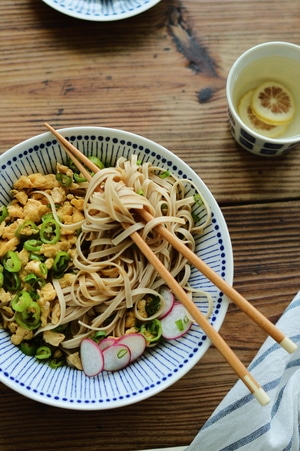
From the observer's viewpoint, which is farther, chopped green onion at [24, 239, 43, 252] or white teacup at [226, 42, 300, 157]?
white teacup at [226, 42, 300, 157]

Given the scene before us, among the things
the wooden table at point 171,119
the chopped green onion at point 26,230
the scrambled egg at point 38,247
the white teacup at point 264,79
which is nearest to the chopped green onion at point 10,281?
the scrambled egg at point 38,247

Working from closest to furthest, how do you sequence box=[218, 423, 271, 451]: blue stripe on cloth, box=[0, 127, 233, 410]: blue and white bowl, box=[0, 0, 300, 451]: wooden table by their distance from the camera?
box=[0, 127, 233, 410]: blue and white bowl
box=[218, 423, 271, 451]: blue stripe on cloth
box=[0, 0, 300, 451]: wooden table

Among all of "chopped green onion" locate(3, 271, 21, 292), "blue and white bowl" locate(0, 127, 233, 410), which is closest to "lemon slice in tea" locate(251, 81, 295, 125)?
"blue and white bowl" locate(0, 127, 233, 410)

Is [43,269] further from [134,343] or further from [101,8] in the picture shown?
[101,8]

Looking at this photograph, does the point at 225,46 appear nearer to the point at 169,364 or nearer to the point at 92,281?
the point at 92,281

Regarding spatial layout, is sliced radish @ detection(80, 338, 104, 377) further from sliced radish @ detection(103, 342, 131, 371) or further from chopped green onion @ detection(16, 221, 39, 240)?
chopped green onion @ detection(16, 221, 39, 240)

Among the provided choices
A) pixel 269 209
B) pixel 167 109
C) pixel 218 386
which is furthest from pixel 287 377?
pixel 167 109
